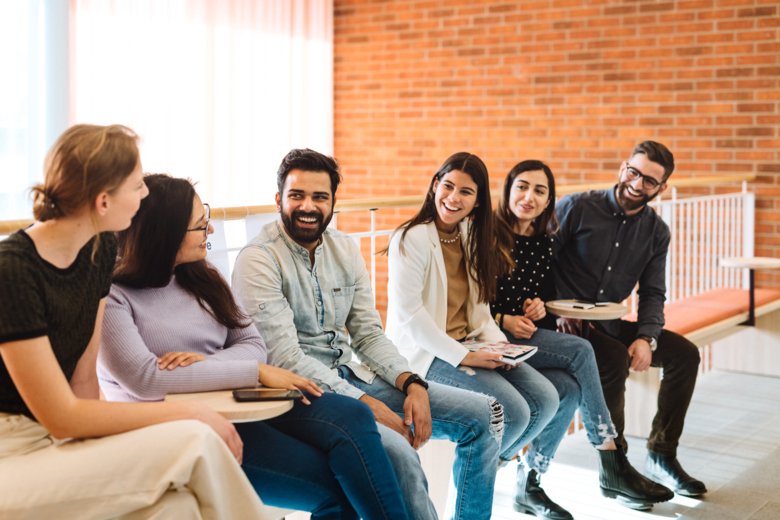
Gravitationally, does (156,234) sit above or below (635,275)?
above

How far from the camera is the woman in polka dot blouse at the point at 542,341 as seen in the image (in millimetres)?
3230

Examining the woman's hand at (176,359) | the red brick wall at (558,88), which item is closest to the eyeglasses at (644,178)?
the woman's hand at (176,359)

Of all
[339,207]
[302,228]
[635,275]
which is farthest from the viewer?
[635,275]

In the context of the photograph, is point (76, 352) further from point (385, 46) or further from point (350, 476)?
point (385, 46)

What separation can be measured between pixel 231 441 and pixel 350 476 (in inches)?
13.3

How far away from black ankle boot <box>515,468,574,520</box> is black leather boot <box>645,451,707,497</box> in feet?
1.85

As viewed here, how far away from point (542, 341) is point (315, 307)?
104cm

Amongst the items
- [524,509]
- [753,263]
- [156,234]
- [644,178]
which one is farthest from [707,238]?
[156,234]

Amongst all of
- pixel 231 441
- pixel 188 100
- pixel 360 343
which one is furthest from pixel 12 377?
pixel 188 100

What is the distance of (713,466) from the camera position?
3871mm

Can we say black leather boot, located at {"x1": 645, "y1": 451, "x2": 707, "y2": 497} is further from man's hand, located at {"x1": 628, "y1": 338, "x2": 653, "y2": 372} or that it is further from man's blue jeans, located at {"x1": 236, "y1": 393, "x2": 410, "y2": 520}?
man's blue jeans, located at {"x1": 236, "y1": 393, "x2": 410, "y2": 520}

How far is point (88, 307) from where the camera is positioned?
189 centimetres

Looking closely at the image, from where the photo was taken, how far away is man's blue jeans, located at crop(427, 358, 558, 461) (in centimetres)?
288

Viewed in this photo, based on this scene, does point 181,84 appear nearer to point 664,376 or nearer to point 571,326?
point 571,326
